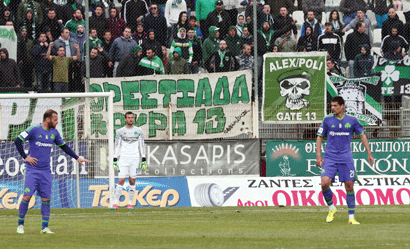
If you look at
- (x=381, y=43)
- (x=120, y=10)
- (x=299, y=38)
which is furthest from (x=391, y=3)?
(x=120, y=10)

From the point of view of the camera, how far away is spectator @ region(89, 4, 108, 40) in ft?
72.8

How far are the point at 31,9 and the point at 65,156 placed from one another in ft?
15.9

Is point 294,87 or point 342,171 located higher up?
point 294,87

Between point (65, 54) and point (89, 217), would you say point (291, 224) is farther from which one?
point (65, 54)

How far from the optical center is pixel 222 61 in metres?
21.8

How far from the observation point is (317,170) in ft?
69.3

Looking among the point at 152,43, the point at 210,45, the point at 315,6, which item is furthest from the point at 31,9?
the point at 315,6

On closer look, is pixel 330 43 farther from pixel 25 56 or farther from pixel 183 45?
pixel 25 56

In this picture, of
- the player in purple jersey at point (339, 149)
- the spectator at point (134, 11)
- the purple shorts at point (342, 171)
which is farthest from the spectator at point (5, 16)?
the purple shorts at point (342, 171)

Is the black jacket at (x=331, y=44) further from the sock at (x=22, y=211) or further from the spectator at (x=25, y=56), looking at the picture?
the sock at (x=22, y=211)

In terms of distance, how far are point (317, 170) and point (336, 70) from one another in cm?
306

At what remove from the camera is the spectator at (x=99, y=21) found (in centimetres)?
2220

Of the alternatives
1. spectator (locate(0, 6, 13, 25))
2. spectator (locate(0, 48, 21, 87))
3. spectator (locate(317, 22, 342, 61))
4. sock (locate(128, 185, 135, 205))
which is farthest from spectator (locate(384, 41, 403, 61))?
spectator (locate(0, 6, 13, 25))

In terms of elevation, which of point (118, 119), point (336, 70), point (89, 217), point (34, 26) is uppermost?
point (34, 26)
